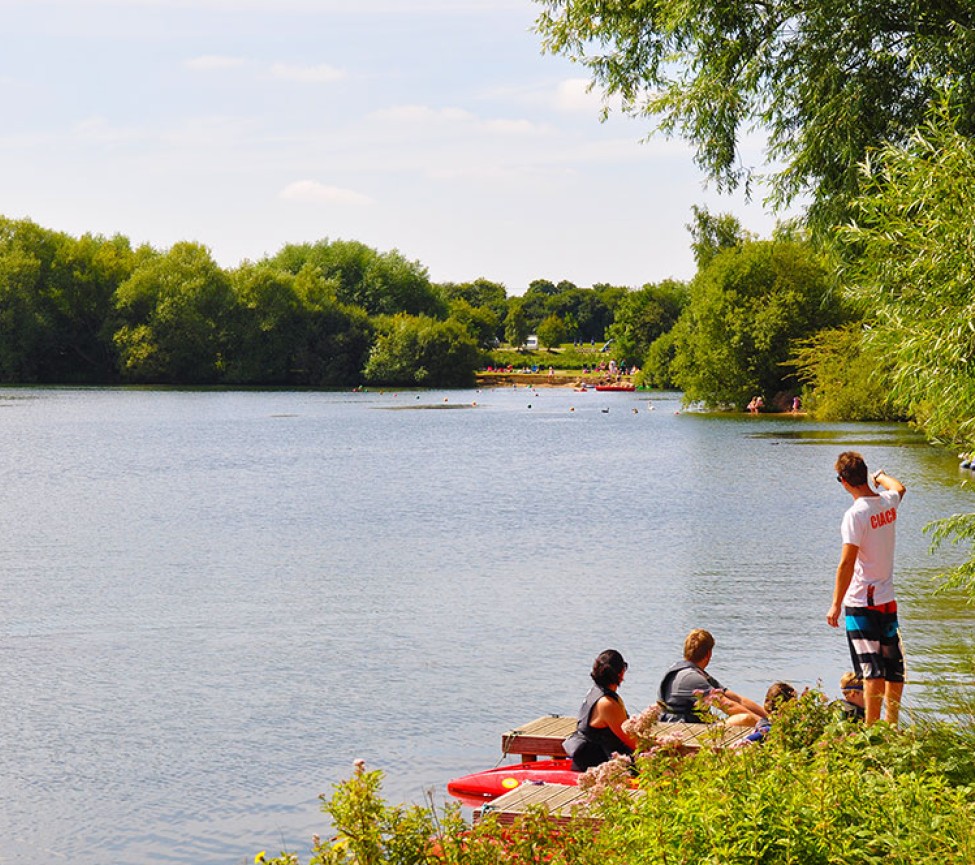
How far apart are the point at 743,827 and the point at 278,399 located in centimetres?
8918

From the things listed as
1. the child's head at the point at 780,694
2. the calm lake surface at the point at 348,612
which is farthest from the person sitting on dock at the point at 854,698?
the calm lake surface at the point at 348,612

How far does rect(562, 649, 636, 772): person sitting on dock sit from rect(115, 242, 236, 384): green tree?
3944 inches

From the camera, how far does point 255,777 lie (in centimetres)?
1095

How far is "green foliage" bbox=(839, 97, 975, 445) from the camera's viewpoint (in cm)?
934

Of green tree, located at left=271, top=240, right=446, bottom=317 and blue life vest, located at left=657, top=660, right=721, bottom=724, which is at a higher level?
green tree, located at left=271, top=240, right=446, bottom=317

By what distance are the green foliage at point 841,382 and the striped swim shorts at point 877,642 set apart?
1922 inches

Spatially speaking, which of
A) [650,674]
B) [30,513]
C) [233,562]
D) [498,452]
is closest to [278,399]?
[498,452]

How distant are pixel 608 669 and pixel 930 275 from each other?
12.5ft

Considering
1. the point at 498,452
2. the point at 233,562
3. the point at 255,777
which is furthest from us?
the point at 498,452

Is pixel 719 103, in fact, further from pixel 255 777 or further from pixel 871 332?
pixel 255 777

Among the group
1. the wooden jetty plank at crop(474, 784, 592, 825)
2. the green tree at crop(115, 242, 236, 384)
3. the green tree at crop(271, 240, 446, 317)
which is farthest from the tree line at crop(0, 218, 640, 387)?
the wooden jetty plank at crop(474, 784, 592, 825)

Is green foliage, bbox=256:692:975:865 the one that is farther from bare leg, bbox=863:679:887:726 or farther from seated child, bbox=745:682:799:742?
bare leg, bbox=863:679:887:726

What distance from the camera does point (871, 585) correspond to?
27.7 ft

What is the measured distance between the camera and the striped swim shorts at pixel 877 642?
8.43m
